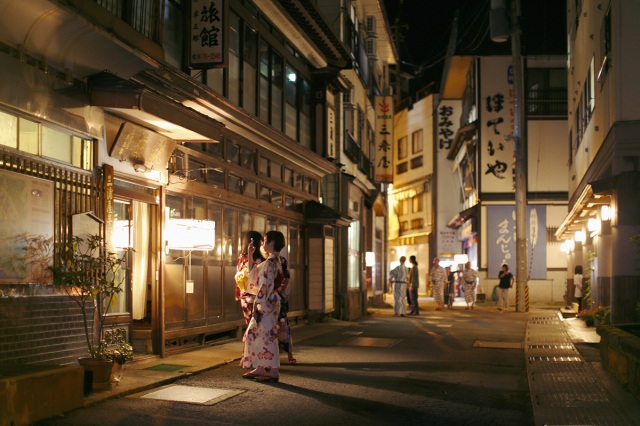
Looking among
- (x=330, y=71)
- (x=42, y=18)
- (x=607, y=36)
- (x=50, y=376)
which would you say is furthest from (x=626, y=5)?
(x=50, y=376)

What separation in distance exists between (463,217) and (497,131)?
713cm

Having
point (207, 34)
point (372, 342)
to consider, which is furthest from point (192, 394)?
point (372, 342)

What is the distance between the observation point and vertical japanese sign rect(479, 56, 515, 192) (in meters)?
39.8

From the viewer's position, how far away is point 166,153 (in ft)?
44.8

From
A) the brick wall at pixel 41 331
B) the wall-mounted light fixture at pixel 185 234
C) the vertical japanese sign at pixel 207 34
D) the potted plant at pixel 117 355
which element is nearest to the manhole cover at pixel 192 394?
the potted plant at pixel 117 355

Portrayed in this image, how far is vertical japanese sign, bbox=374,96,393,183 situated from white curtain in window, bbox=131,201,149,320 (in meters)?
22.9

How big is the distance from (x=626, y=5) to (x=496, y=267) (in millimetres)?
23713

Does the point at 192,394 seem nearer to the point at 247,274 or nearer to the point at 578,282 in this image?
the point at 247,274

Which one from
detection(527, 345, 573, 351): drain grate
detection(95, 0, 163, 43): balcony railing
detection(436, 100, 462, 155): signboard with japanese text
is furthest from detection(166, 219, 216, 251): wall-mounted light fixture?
detection(436, 100, 462, 155): signboard with japanese text

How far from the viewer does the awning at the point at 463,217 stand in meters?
41.9

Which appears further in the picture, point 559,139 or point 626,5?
point 559,139

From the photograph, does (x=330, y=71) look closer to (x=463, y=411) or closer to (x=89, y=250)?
(x=89, y=250)

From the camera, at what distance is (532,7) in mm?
42094

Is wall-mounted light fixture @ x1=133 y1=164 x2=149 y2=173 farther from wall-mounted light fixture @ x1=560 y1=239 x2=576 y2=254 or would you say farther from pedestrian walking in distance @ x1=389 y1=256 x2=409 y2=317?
wall-mounted light fixture @ x1=560 y1=239 x2=576 y2=254
